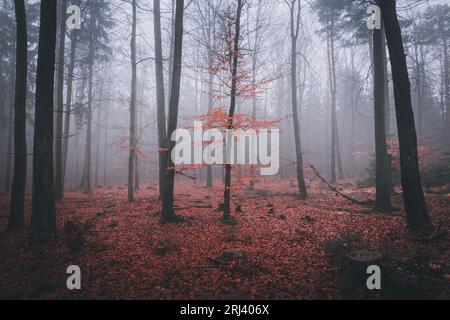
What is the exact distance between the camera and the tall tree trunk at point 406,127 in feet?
22.8

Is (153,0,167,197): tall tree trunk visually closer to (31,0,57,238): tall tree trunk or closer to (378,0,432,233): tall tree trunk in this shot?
(31,0,57,238): tall tree trunk

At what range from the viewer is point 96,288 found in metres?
4.96

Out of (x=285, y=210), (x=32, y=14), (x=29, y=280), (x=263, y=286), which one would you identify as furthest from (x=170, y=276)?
(x=32, y=14)

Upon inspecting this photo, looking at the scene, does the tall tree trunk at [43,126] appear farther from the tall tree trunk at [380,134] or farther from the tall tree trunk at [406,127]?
the tall tree trunk at [380,134]

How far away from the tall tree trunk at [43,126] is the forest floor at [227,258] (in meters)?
0.73

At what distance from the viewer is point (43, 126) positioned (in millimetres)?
7051

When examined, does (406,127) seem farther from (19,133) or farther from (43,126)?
(19,133)

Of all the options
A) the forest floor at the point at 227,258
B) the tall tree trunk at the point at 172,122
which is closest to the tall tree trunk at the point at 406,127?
the forest floor at the point at 227,258

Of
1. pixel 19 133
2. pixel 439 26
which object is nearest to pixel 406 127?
pixel 19 133

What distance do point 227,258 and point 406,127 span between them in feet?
20.6

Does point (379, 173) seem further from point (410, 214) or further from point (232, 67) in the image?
point (232, 67)

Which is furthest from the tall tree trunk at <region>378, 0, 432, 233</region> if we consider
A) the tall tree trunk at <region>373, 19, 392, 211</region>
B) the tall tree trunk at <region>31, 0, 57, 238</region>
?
the tall tree trunk at <region>31, 0, 57, 238</region>

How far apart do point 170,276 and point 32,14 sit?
23.0m
